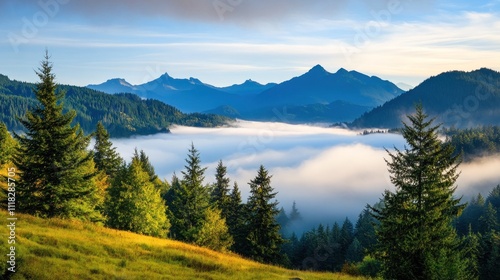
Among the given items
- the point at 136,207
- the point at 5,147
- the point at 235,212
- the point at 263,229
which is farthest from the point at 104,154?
the point at 263,229

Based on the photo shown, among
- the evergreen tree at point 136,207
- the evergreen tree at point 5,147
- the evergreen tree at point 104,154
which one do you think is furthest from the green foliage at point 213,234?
the evergreen tree at point 5,147

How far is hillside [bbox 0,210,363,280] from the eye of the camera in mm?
16239

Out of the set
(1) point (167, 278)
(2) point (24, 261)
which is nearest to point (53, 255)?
(2) point (24, 261)

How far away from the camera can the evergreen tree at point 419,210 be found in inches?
896

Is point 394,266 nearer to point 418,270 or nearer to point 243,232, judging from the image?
point 418,270

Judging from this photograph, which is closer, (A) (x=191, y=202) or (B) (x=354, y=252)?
(A) (x=191, y=202)

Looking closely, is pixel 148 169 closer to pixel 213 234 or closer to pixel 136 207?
pixel 213 234

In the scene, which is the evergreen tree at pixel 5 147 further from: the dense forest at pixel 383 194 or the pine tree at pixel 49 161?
the pine tree at pixel 49 161

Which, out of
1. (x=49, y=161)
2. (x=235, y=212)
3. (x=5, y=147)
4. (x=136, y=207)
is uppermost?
(x=5, y=147)

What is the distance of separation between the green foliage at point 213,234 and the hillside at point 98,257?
56.5 ft

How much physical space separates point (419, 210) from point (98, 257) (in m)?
19.0

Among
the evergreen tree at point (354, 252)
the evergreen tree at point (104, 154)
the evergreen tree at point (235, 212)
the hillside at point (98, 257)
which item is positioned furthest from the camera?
the evergreen tree at point (354, 252)

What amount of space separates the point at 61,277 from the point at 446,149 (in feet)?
76.1

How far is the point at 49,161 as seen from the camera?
2723 cm
